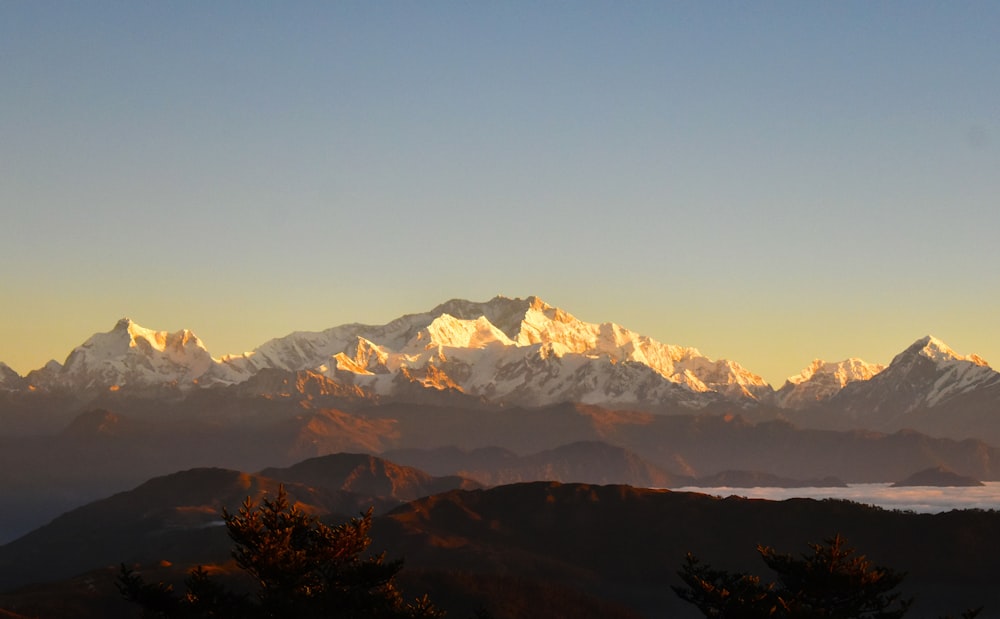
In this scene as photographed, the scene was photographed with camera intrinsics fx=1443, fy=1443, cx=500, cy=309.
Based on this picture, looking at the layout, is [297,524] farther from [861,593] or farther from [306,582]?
[861,593]

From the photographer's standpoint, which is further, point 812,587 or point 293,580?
point 812,587

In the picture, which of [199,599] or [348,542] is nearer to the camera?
[199,599]

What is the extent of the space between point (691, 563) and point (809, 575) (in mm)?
7474

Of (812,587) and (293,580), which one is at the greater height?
(293,580)

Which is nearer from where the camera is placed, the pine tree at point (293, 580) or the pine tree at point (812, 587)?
the pine tree at point (293, 580)

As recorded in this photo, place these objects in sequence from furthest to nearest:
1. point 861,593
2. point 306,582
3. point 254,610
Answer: point 861,593
point 306,582
point 254,610

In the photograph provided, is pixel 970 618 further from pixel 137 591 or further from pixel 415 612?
pixel 137 591

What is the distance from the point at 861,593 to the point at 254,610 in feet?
123

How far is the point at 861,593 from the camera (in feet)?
293

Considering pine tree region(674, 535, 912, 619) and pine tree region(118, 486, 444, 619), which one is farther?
pine tree region(674, 535, 912, 619)

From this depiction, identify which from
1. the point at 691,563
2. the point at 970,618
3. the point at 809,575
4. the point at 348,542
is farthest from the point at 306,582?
the point at 970,618

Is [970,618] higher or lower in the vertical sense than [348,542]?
lower

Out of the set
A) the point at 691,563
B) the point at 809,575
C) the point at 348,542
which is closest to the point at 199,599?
the point at 348,542

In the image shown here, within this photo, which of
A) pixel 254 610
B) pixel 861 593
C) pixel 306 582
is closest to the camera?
pixel 254 610
